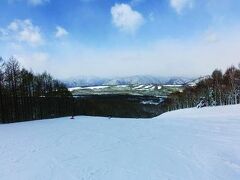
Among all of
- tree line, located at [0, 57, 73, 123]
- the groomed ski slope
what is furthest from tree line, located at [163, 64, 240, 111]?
the groomed ski slope

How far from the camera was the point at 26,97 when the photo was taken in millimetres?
46125

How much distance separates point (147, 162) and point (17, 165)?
4.21 metres

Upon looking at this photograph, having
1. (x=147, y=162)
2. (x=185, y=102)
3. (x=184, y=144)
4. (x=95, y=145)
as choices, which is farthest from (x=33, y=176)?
(x=185, y=102)

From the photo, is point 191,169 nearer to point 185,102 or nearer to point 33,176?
point 33,176

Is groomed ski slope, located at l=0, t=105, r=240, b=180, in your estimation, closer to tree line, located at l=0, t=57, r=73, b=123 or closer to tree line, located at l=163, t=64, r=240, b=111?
tree line, located at l=0, t=57, r=73, b=123

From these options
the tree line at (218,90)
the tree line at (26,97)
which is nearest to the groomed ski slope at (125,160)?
the tree line at (26,97)

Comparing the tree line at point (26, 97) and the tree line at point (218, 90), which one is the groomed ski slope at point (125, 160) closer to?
the tree line at point (26, 97)

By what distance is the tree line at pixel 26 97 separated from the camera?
4206cm

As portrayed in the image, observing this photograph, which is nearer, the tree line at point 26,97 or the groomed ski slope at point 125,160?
the groomed ski slope at point 125,160

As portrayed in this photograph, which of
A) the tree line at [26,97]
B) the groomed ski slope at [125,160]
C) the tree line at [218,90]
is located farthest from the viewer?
the tree line at [218,90]

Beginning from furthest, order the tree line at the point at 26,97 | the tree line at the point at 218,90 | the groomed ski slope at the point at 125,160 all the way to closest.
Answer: the tree line at the point at 218,90 → the tree line at the point at 26,97 → the groomed ski slope at the point at 125,160

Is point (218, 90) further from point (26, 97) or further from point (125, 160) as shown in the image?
point (125, 160)

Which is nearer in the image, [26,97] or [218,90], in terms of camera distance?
[26,97]

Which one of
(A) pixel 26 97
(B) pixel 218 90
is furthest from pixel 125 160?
(B) pixel 218 90
